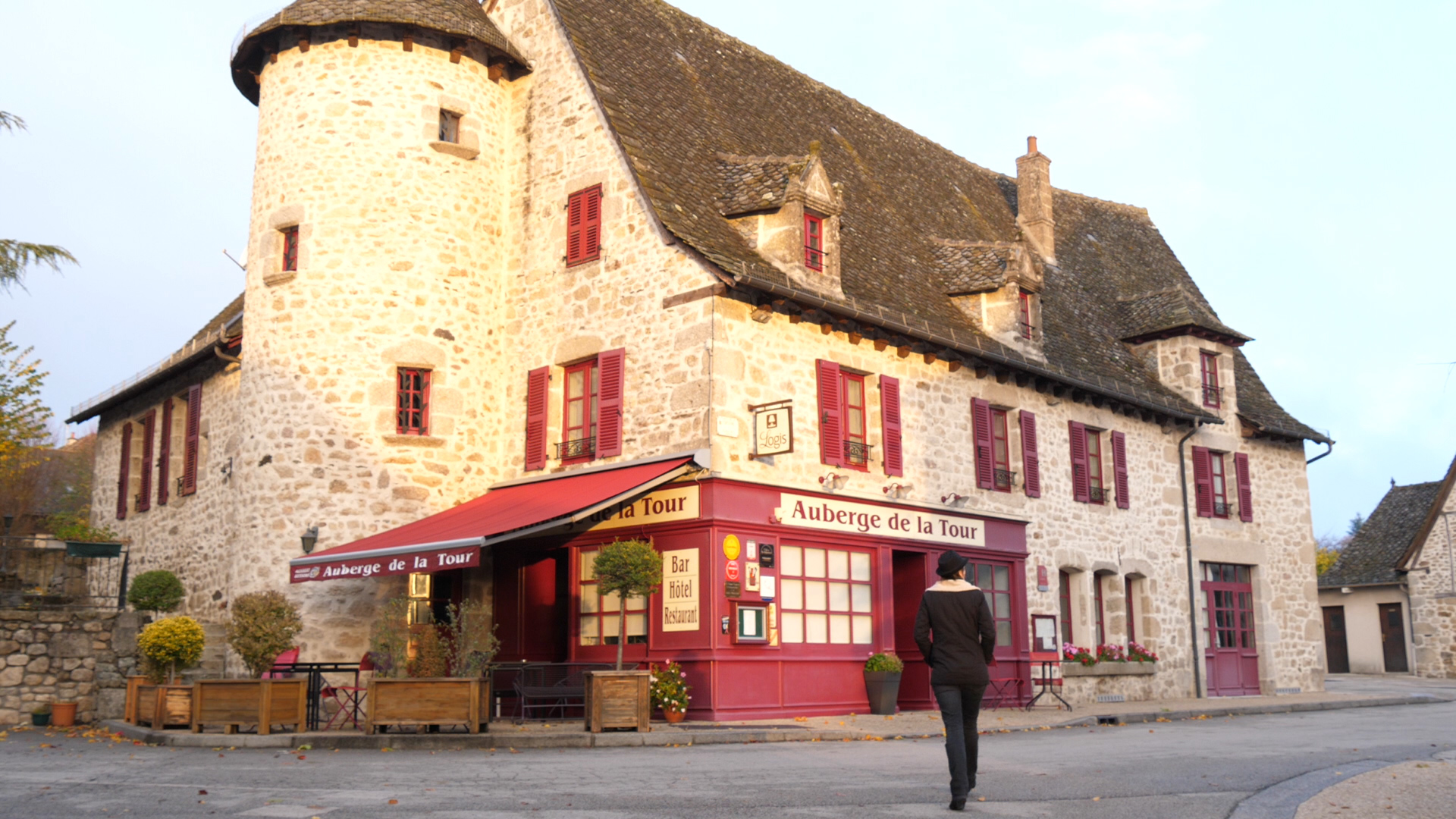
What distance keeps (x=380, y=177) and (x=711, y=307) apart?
5.42 meters

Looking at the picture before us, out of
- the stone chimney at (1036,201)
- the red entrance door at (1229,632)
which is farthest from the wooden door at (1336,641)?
the stone chimney at (1036,201)

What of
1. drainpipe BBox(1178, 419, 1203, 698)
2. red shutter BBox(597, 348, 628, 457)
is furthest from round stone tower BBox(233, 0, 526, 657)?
drainpipe BBox(1178, 419, 1203, 698)

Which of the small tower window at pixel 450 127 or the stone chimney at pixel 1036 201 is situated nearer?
the small tower window at pixel 450 127

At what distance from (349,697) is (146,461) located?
435 inches

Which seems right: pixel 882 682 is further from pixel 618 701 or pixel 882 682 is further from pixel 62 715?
pixel 62 715

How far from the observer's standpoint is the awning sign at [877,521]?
16234mm

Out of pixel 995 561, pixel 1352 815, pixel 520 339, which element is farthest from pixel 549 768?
pixel 995 561

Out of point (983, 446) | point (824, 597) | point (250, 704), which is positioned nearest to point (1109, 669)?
point (983, 446)

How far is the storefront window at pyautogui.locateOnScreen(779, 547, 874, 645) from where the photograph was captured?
1612 centimetres

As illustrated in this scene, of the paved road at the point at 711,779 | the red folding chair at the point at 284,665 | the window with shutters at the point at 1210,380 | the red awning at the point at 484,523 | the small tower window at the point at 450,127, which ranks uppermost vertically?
the small tower window at the point at 450,127

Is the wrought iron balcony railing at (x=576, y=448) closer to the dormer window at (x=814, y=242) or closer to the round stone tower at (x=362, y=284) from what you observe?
the round stone tower at (x=362, y=284)

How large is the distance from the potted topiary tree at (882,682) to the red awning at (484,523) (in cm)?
387

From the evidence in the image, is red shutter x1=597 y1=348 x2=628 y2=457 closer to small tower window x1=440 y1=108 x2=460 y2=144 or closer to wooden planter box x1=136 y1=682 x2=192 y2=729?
small tower window x1=440 y1=108 x2=460 y2=144

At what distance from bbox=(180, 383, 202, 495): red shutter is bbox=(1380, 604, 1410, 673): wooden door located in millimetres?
30132
